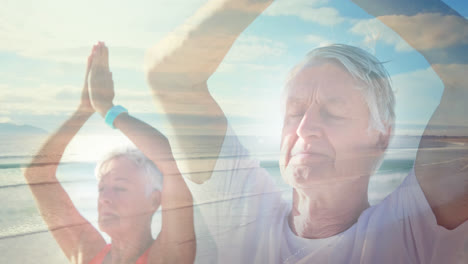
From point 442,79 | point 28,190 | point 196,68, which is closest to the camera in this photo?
point 28,190

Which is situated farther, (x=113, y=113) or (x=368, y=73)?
(x=368, y=73)

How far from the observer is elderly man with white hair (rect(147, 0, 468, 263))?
3.44 ft

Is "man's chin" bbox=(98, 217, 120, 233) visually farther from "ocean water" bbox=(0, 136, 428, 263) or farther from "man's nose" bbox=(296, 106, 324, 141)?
"man's nose" bbox=(296, 106, 324, 141)

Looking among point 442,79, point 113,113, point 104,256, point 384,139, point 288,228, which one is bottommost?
point 288,228

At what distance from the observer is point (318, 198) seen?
3.60 feet

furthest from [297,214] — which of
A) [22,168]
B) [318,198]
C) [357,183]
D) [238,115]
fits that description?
[22,168]

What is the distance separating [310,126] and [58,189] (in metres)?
0.63

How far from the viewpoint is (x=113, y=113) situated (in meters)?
0.90

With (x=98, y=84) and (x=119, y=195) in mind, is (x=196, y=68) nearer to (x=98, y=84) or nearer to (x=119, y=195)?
(x=98, y=84)

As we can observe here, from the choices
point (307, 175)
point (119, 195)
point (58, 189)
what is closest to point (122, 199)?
point (119, 195)

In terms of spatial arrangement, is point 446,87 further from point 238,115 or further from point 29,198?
point 29,198

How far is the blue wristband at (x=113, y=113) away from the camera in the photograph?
90cm

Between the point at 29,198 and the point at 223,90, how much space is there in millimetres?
503

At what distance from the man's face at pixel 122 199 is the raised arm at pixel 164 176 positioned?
5 centimetres
